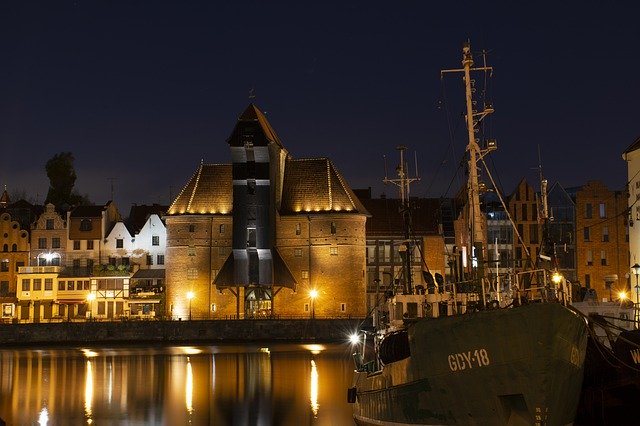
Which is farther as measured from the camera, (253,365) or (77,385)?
(253,365)

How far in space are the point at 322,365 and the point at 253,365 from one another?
545cm

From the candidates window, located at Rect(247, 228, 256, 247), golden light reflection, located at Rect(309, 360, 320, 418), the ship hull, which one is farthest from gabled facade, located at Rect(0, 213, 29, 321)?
the ship hull

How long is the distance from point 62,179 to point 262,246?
Result: 50.5 m

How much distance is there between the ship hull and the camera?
28.8 meters

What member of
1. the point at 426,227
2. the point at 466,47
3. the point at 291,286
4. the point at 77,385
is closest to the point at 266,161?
the point at 291,286

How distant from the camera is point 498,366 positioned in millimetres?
29375

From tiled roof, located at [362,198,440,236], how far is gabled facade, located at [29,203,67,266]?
122ft

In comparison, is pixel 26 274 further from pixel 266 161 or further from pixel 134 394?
pixel 134 394

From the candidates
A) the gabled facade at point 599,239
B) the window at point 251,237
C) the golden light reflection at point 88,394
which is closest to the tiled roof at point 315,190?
the window at point 251,237

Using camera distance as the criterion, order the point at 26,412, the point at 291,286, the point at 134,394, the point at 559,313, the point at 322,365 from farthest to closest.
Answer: the point at 291,286 < the point at 322,365 < the point at 134,394 < the point at 26,412 < the point at 559,313

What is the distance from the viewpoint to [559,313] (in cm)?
2884

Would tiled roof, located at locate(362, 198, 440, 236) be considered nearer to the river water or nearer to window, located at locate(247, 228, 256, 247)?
window, located at locate(247, 228, 256, 247)

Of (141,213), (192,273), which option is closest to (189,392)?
(192,273)

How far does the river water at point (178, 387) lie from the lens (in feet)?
152
